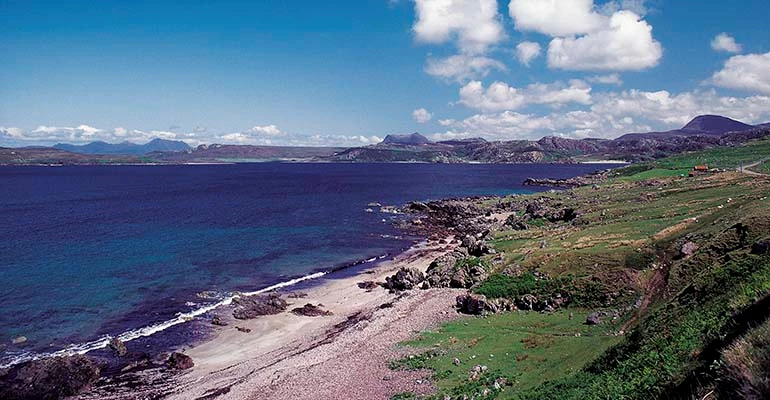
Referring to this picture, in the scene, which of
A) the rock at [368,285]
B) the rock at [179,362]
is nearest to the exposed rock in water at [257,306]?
the rock at [368,285]

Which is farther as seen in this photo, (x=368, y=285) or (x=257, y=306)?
(x=368, y=285)

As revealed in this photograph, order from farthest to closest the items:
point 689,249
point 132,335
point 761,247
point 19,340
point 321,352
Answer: point 132,335 → point 19,340 → point 321,352 → point 689,249 → point 761,247

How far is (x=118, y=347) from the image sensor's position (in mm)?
41938

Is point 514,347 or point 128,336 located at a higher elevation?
point 514,347

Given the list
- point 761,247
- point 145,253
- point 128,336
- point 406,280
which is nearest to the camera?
point 761,247

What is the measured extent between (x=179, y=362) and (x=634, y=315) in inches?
1339

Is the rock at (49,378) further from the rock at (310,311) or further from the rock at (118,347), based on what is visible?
the rock at (310,311)

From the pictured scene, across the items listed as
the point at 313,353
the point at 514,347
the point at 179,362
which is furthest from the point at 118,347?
the point at 514,347

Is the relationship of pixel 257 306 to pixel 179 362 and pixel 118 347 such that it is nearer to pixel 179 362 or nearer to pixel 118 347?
pixel 179 362

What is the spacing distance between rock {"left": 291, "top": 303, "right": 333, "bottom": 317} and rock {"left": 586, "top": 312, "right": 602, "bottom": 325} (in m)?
28.1

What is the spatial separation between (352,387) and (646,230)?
1288 inches

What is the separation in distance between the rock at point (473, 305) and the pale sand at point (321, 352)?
3.08 ft

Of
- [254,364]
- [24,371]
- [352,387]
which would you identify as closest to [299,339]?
[254,364]

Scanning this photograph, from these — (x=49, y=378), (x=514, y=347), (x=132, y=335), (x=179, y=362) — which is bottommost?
(x=132, y=335)
